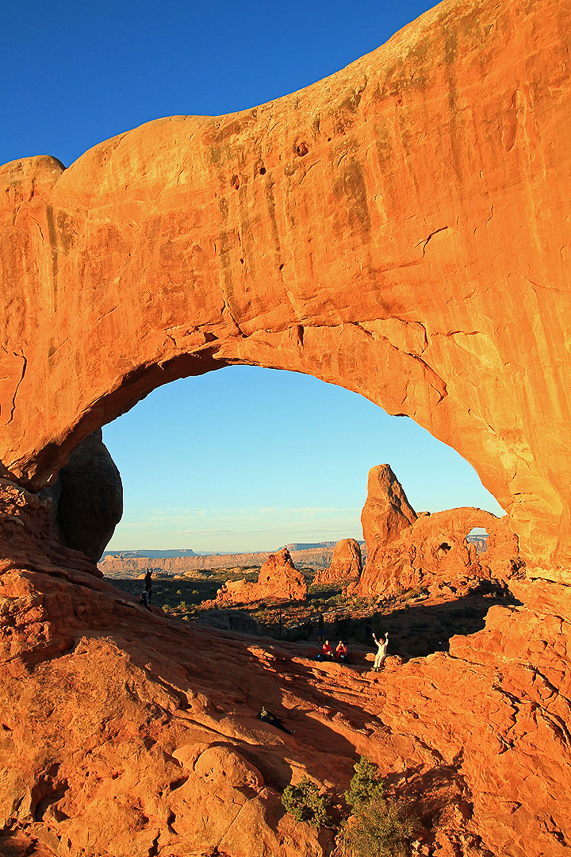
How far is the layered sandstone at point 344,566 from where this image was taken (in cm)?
5350

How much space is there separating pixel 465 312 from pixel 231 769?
8.24m

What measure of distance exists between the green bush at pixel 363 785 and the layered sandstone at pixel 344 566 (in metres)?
44.7

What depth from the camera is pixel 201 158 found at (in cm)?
1281

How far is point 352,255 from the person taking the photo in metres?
11.5

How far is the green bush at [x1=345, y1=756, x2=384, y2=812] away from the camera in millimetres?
8133

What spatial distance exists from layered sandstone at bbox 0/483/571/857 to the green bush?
0.92 ft

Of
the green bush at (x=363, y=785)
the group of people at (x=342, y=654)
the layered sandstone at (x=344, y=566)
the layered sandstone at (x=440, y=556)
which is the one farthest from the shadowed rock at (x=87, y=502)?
the layered sandstone at (x=344, y=566)

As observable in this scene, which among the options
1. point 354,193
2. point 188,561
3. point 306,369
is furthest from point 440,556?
point 188,561

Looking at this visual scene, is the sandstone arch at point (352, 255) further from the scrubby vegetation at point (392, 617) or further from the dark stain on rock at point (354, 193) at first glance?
the scrubby vegetation at point (392, 617)

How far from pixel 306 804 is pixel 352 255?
A: 29.9 ft

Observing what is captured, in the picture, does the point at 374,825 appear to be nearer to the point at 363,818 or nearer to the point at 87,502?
the point at 363,818

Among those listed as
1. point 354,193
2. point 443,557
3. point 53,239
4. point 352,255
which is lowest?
point 443,557

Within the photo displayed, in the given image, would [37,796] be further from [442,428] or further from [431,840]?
[442,428]

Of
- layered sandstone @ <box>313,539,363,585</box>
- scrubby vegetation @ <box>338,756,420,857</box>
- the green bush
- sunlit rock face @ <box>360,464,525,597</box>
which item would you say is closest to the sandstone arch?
the green bush
